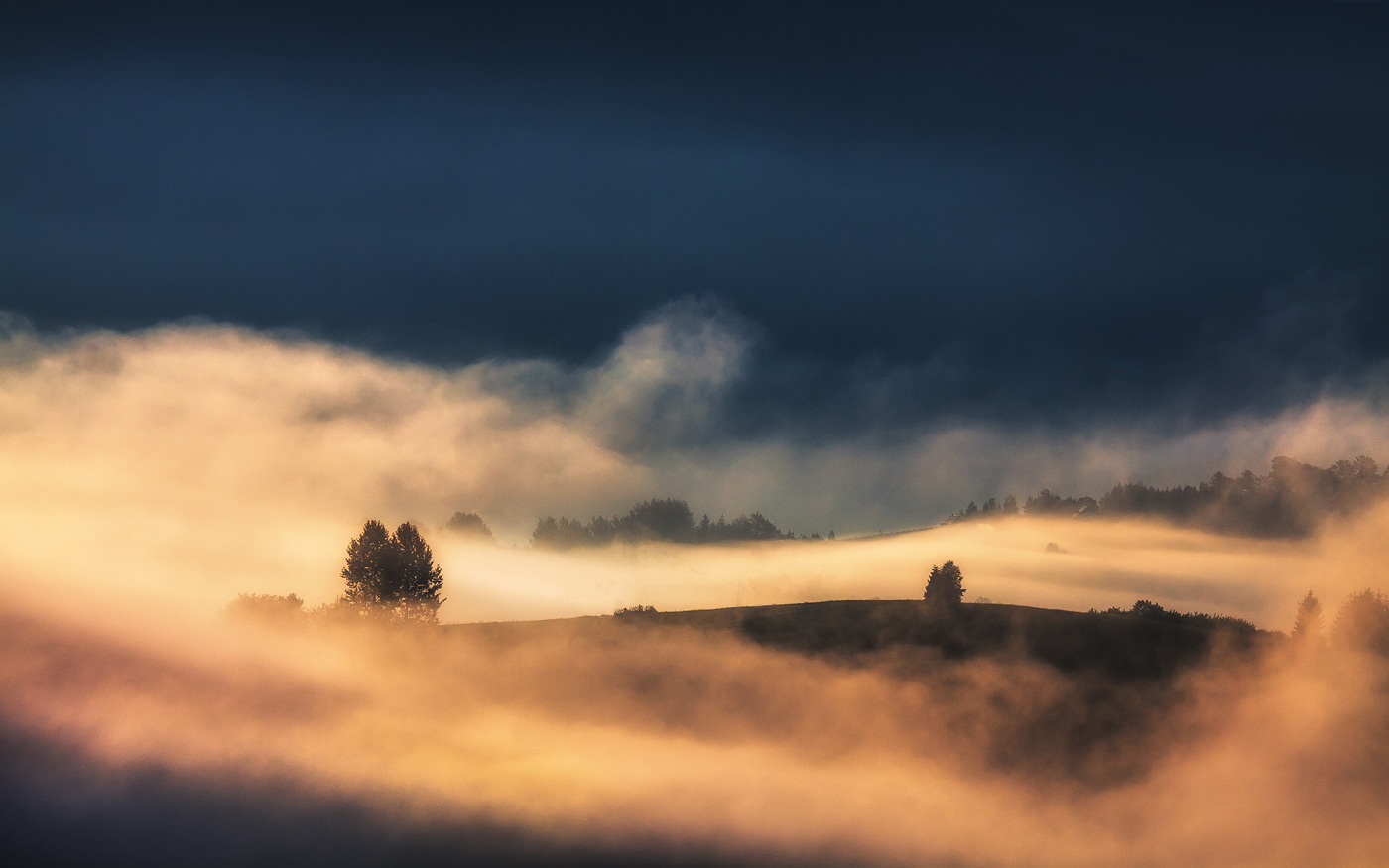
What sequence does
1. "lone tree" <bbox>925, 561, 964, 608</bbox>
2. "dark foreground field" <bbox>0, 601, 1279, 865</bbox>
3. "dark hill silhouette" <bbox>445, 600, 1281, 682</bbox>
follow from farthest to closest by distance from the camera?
"lone tree" <bbox>925, 561, 964, 608</bbox> → "dark hill silhouette" <bbox>445, 600, 1281, 682</bbox> → "dark foreground field" <bbox>0, 601, 1279, 865</bbox>

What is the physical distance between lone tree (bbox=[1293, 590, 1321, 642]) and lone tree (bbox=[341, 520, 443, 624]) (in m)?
101

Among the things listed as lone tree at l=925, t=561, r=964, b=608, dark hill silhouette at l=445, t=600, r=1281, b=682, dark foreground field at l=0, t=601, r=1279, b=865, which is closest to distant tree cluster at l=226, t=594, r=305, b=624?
dark foreground field at l=0, t=601, r=1279, b=865

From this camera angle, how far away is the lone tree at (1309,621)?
117688mm

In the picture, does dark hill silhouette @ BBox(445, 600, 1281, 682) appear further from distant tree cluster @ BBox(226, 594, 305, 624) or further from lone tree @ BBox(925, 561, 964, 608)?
distant tree cluster @ BBox(226, 594, 305, 624)

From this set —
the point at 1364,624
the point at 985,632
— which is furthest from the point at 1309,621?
the point at 985,632

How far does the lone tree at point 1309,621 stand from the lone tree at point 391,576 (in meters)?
101

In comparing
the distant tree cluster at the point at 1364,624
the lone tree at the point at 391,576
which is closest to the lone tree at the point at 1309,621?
the distant tree cluster at the point at 1364,624

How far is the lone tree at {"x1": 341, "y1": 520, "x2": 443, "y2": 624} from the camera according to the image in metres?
150

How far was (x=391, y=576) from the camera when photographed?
492 ft

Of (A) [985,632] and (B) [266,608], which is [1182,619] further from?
(B) [266,608]

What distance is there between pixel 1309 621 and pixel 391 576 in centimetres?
11033

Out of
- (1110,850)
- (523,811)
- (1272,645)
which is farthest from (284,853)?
(1272,645)

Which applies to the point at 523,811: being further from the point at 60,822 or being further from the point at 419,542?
the point at 419,542

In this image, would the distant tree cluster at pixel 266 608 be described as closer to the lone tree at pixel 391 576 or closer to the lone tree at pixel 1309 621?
the lone tree at pixel 391 576
